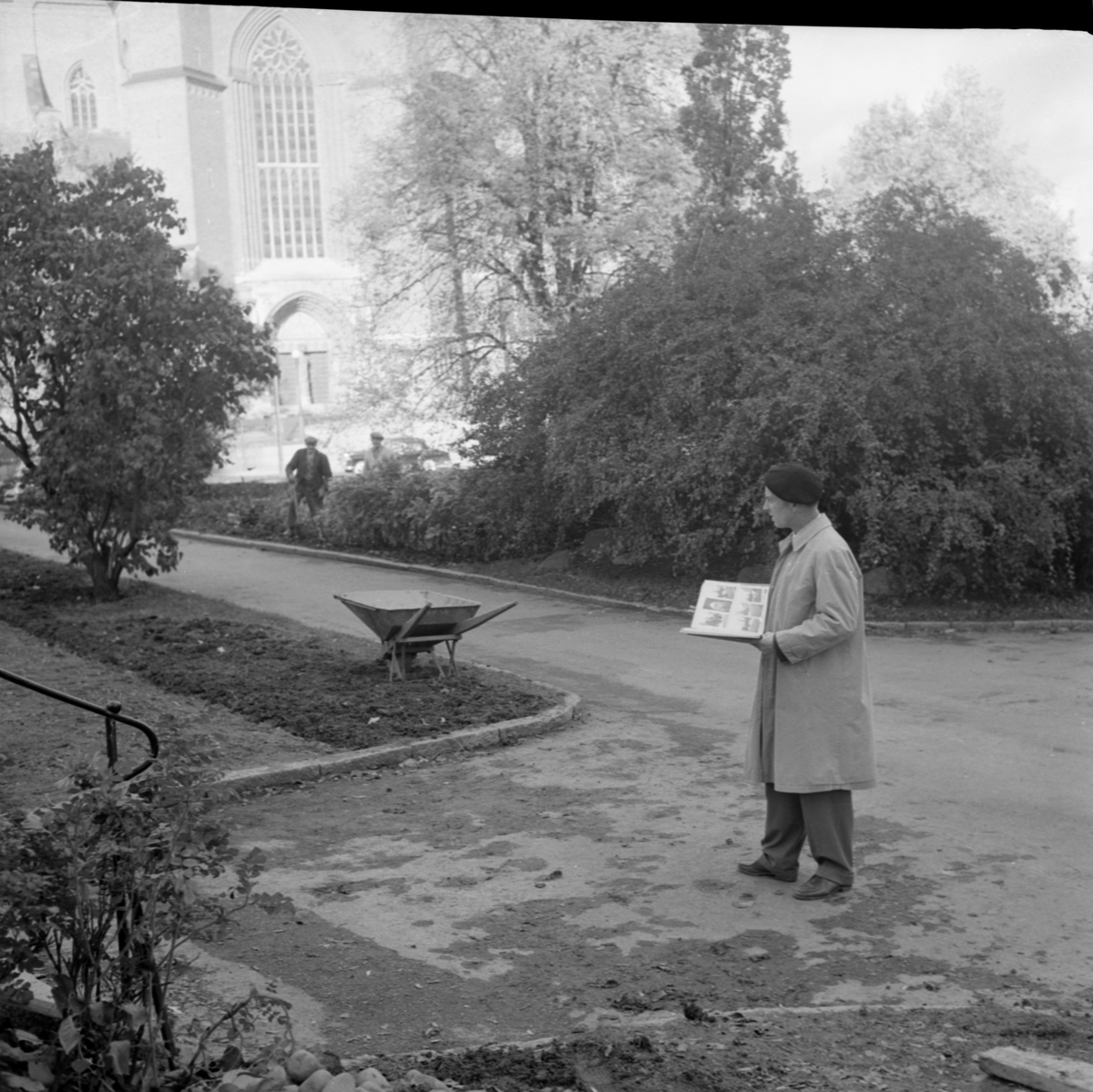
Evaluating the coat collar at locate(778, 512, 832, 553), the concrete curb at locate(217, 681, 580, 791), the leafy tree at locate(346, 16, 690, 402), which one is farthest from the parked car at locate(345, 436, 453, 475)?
the coat collar at locate(778, 512, 832, 553)

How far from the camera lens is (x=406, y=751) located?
7590 millimetres

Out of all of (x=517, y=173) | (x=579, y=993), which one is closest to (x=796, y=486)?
(x=579, y=993)

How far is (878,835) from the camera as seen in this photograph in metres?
6.10

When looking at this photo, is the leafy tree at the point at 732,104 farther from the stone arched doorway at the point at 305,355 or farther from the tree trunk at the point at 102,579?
the tree trunk at the point at 102,579

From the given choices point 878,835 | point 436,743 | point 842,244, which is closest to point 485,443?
point 842,244

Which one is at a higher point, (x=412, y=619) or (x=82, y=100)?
(x=82, y=100)

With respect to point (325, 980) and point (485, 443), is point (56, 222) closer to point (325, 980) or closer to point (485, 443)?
point (485, 443)

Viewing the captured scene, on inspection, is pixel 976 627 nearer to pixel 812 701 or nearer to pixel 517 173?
pixel 812 701

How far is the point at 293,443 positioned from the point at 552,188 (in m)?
8.41

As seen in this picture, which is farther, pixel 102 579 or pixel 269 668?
pixel 102 579

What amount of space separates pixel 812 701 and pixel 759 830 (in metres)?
1.17

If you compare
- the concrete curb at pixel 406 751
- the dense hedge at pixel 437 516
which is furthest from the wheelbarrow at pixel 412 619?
the dense hedge at pixel 437 516

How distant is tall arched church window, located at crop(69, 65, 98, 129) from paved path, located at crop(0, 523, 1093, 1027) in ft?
26.6

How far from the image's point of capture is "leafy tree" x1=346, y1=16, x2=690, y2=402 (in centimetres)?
2019
